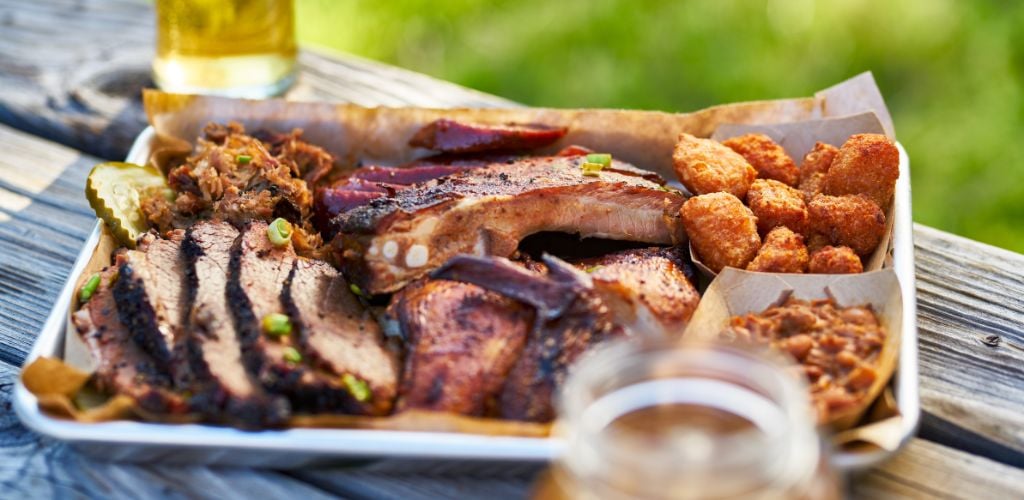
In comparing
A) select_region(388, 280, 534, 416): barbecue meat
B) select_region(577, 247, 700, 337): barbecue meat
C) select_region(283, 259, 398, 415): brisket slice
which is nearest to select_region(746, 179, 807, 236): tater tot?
select_region(577, 247, 700, 337): barbecue meat

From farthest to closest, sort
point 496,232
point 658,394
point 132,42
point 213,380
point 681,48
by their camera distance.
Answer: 1. point 681,48
2. point 132,42
3. point 496,232
4. point 213,380
5. point 658,394

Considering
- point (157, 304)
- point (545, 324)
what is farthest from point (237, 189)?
point (545, 324)

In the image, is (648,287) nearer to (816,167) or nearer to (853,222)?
(853,222)

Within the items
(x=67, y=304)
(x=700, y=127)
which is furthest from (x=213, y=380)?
(x=700, y=127)

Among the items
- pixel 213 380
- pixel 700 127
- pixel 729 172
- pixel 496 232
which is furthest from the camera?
pixel 700 127

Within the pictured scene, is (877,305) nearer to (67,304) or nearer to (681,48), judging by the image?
(67,304)

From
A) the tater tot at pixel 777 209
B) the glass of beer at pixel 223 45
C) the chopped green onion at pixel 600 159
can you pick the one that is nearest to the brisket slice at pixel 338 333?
the chopped green onion at pixel 600 159

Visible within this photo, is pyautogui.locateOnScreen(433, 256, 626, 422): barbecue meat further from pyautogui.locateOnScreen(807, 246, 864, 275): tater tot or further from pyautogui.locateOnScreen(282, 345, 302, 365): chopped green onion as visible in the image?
pyautogui.locateOnScreen(807, 246, 864, 275): tater tot
